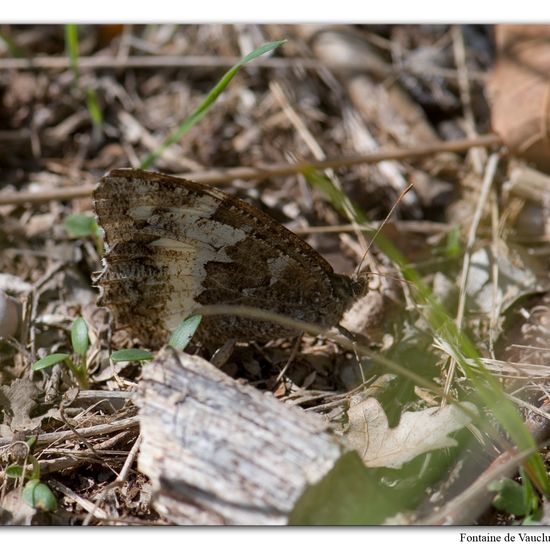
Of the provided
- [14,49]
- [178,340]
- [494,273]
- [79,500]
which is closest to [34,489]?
[79,500]

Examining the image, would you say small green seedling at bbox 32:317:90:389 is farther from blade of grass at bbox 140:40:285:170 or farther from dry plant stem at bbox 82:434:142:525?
blade of grass at bbox 140:40:285:170

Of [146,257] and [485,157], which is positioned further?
→ [485,157]

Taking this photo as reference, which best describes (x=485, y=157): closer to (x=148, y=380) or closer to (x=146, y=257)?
(x=146, y=257)

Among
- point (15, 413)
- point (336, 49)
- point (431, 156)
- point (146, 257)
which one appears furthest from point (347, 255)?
point (15, 413)

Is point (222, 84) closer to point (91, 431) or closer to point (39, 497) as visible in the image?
point (91, 431)

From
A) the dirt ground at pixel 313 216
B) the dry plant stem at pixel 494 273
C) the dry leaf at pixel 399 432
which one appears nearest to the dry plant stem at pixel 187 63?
the dirt ground at pixel 313 216

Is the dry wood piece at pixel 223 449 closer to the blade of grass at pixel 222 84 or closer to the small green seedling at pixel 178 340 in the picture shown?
the small green seedling at pixel 178 340
